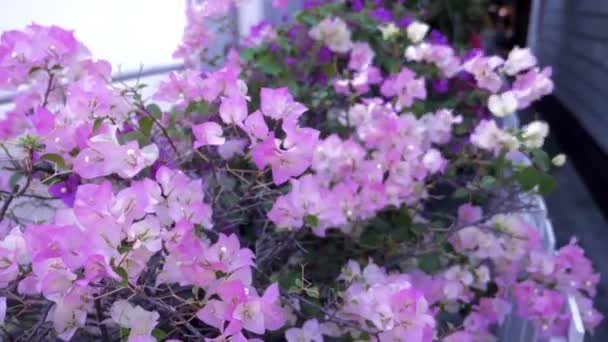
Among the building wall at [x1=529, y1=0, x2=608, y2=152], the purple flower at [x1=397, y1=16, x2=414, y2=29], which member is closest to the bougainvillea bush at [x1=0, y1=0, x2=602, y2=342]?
the purple flower at [x1=397, y1=16, x2=414, y2=29]

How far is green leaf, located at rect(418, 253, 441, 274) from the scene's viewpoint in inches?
40.1

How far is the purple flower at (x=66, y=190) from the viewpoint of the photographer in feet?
2.22

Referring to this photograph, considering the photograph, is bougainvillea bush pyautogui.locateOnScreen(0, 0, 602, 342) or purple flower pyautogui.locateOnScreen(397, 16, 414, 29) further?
purple flower pyautogui.locateOnScreen(397, 16, 414, 29)

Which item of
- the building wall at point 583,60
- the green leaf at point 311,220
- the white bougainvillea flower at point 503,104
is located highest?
the green leaf at point 311,220

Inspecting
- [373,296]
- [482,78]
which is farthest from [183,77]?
[482,78]

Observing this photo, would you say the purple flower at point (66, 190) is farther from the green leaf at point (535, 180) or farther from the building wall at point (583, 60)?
the building wall at point (583, 60)

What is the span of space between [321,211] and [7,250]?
1.21 ft

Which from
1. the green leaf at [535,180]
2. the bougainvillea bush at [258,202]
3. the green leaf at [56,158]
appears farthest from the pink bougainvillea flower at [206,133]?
the green leaf at [535,180]

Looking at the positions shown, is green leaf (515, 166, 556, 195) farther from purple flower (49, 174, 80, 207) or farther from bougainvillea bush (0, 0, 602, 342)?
purple flower (49, 174, 80, 207)

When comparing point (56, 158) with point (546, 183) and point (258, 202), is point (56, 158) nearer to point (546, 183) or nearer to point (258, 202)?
point (258, 202)

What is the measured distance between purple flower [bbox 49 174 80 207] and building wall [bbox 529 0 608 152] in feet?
10.8

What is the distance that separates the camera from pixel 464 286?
108 cm

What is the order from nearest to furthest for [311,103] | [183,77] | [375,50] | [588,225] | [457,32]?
[183,77], [311,103], [375,50], [457,32], [588,225]

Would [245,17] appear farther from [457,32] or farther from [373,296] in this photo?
[373,296]
